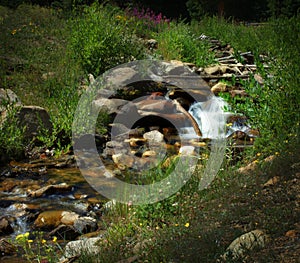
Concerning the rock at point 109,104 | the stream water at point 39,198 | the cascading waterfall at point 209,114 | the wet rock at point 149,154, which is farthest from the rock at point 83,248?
the rock at point 109,104

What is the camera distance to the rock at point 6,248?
3.73 m

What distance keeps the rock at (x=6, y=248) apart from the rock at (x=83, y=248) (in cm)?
45

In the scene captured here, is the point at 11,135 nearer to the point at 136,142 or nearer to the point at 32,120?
the point at 32,120

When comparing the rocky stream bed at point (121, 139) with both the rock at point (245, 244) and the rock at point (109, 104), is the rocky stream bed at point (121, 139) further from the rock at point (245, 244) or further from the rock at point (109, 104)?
the rock at point (245, 244)

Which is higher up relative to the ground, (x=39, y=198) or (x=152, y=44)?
(x=39, y=198)

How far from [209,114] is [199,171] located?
3.44 metres

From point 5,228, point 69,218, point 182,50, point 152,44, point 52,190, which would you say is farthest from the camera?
point 152,44

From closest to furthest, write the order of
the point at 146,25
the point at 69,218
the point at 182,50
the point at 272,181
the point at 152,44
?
the point at 272,181 → the point at 69,218 → the point at 182,50 → the point at 152,44 → the point at 146,25

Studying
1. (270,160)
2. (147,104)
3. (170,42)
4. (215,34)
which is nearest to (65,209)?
(270,160)

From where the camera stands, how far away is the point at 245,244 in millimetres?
2750

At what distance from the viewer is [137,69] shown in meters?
9.23

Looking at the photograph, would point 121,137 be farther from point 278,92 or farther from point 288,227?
point 288,227

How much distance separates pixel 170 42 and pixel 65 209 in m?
7.20

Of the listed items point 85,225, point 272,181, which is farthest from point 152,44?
point 272,181
